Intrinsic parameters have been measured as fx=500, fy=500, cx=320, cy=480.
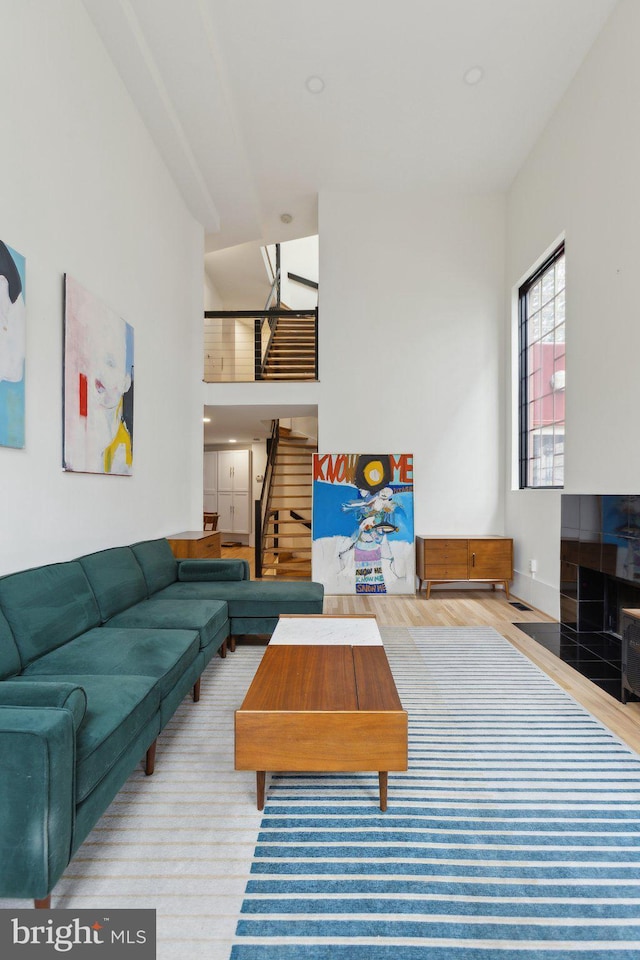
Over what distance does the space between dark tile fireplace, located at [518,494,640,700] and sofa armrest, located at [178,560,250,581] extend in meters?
2.79

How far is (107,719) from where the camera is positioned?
1827mm

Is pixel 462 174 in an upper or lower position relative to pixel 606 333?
upper

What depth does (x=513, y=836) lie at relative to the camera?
6.26 feet

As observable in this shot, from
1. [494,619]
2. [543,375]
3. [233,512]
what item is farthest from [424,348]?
[233,512]

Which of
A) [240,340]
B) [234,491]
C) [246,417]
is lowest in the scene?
[234,491]

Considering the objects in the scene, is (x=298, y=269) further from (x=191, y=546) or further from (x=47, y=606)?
(x=47, y=606)

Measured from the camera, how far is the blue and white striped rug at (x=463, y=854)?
4.85ft

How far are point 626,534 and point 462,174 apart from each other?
498 centimetres

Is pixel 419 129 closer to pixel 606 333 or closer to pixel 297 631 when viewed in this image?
pixel 606 333

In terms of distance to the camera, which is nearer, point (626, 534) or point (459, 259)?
point (626, 534)

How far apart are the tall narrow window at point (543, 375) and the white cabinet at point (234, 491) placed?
705 cm

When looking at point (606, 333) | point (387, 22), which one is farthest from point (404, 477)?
point (387, 22)

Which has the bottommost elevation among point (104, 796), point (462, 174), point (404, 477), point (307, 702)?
point (104, 796)

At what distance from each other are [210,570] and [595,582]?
11.6ft
